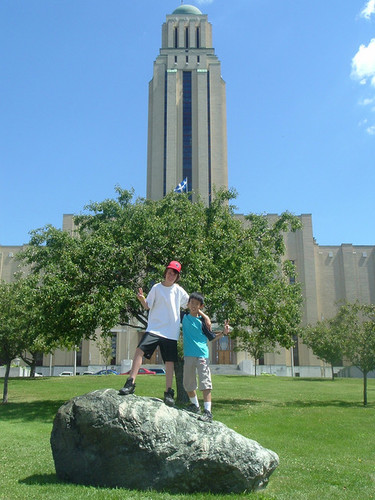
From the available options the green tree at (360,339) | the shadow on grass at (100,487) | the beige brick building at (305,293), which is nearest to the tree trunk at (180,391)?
the green tree at (360,339)

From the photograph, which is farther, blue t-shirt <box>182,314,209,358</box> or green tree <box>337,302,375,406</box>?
green tree <box>337,302,375,406</box>

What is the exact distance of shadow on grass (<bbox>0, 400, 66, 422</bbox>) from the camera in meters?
15.8

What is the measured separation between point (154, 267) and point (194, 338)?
1152 cm

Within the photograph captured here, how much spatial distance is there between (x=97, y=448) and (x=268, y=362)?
6068 centimetres

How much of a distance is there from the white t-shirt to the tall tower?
201 feet

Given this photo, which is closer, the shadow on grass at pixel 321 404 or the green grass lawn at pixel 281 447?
the green grass lawn at pixel 281 447

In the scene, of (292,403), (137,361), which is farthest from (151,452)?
(292,403)

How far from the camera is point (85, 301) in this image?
17297 mm

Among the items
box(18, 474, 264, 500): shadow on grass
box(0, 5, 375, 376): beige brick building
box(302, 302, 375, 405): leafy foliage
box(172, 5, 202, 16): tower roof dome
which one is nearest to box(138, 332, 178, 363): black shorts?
box(18, 474, 264, 500): shadow on grass

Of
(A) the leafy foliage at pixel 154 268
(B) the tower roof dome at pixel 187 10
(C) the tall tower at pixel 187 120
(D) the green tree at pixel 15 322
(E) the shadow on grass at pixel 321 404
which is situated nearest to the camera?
(A) the leafy foliage at pixel 154 268

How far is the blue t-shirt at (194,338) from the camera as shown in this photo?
7332 mm

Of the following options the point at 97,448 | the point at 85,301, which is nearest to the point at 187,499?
the point at 97,448

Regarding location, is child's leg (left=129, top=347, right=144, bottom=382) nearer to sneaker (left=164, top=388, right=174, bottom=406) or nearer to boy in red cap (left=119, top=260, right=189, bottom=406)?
boy in red cap (left=119, top=260, right=189, bottom=406)

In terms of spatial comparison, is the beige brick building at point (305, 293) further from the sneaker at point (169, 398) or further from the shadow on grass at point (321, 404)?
the sneaker at point (169, 398)
